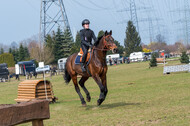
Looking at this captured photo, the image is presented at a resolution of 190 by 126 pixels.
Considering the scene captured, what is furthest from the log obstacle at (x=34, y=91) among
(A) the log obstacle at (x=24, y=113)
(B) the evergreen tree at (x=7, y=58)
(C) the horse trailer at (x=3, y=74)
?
(B) the evergreen tree at (x=7, y=58)

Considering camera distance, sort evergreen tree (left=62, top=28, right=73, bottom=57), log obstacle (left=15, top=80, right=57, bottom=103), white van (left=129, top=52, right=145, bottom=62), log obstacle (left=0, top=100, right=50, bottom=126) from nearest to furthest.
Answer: log obstacle (left=0, top=100, right=50, bottom=126) → log obstacle (left=15, top=80, right=57, bottom=103) → evergreen tree (left=62, top=28, right=73, bottom=57) → white van (left=129, top=52, right=145, bottom=62)

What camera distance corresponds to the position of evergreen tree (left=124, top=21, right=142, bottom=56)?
127688 mm

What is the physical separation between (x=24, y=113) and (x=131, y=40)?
125020 mm

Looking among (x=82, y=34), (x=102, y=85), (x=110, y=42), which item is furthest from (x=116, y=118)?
(x=82, y=34)

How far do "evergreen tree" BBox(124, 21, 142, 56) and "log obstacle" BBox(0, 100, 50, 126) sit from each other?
123 metres

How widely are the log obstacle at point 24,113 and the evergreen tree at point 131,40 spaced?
123 metres

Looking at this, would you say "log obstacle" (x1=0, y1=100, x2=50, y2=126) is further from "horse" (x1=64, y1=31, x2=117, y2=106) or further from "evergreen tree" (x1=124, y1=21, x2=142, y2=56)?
"evergreen tree" (x1=124, y1=21, x2=142, y2=56)

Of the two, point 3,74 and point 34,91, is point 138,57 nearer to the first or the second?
point 3,74

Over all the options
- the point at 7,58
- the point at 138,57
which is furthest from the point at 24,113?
the point at 7,58

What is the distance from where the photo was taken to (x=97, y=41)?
13016 mm

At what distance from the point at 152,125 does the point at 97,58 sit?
5.19 meters

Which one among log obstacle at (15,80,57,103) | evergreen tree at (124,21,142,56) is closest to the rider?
log obstacle at (15,80,57,103)

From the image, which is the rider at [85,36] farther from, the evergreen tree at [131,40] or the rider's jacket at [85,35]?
the evergreen tree at [131,40]

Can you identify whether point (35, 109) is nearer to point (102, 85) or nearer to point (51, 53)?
point (102, 85)
